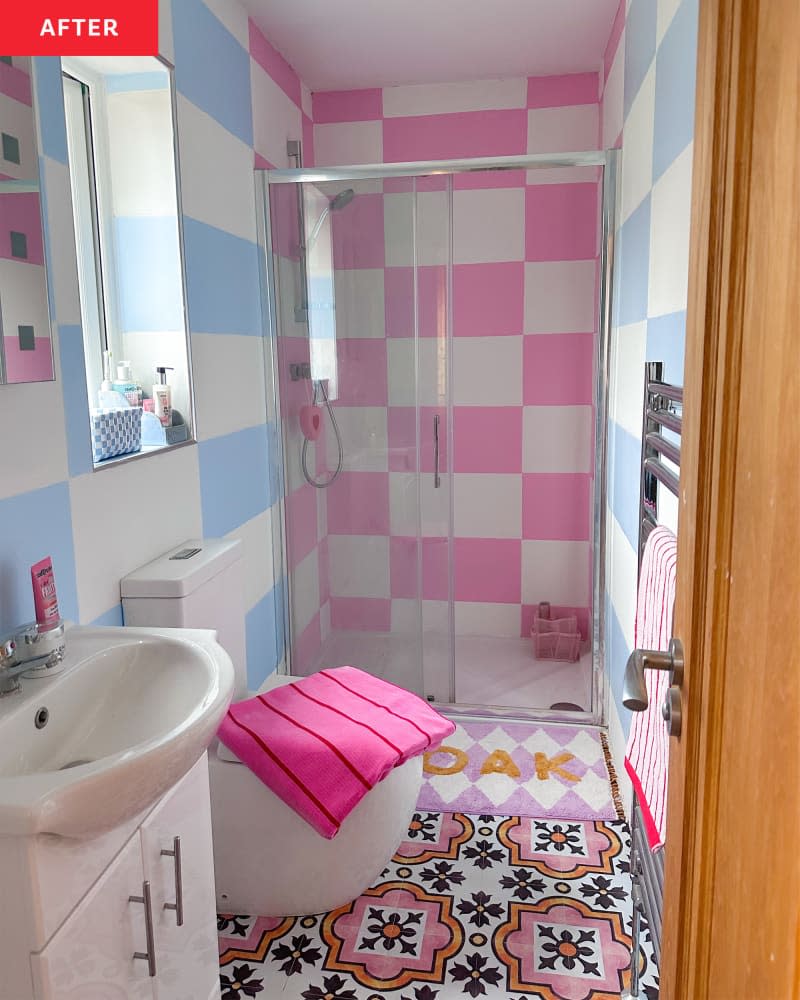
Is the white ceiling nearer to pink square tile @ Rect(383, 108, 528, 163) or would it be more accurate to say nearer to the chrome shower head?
pink square tile @ Rect(383, 108, 528, 163)

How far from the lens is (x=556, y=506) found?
340cm

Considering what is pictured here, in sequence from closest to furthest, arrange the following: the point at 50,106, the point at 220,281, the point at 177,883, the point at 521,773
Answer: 1. the point at 177,883
2. the point at 50,106
3. the point at 220,281
4. the point at 521,773

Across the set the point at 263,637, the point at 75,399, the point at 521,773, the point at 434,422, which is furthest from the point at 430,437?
the point at 75,399

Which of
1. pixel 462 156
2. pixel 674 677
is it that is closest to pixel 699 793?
pixel 674 677

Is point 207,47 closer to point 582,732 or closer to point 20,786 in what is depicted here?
point 20,786

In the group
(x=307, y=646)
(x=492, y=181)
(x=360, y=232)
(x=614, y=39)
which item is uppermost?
(x=614, y=39)

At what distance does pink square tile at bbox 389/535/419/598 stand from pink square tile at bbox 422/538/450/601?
1.4 inches

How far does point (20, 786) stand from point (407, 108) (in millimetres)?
3062

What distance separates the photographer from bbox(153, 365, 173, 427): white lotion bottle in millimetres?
2031

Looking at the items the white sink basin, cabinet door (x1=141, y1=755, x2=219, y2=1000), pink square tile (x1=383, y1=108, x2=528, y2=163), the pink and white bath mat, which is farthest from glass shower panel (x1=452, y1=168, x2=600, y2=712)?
the white sink basin

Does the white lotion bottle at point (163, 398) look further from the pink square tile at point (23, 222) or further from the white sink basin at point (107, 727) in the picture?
the white sink basin at point (107, 727)

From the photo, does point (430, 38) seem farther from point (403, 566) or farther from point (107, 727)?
point (107, 727)

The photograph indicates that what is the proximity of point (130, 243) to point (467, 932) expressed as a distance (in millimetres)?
1804

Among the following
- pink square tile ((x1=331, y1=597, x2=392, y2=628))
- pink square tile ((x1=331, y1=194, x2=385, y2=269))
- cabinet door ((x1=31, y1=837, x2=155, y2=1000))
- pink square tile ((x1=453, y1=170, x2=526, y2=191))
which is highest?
pink square tile ((x1=453, y1=170, x2=526, y2=191))
